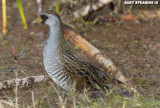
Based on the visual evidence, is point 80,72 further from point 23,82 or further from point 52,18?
point 23,82

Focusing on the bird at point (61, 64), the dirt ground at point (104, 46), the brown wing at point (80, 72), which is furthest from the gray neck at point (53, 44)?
the dirt ground at point (104, 46)

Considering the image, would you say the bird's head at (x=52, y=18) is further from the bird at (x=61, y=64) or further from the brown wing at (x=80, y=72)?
the brown wing at (x=80, y=72)

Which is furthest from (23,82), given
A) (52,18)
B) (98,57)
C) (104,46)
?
(104,46)

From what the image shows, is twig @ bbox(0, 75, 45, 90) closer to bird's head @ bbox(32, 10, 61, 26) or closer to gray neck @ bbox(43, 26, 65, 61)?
gray neck @ bbox(43, 26, 65, 61)

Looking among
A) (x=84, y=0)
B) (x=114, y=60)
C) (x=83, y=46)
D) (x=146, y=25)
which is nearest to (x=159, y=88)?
(x=114, y=60)

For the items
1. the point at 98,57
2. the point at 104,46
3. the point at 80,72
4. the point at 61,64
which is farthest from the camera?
the point at 104,46

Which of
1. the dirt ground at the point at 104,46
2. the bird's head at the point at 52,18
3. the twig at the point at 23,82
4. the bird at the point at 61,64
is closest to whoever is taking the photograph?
the bird at the point at 61,64

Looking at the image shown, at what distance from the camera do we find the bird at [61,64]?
4129 mm

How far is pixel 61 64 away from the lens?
4.15 m

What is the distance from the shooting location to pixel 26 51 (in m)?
5.96

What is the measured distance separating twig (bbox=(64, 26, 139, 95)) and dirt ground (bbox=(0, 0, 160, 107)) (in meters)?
0.16

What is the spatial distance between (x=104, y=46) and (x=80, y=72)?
6.96 ft

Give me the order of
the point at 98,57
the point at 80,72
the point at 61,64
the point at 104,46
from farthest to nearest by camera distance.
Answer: the point at 104,46 < the point at 98,57 < the point at 80,72 < the point at 61,64

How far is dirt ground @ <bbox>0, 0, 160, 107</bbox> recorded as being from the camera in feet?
16.9
